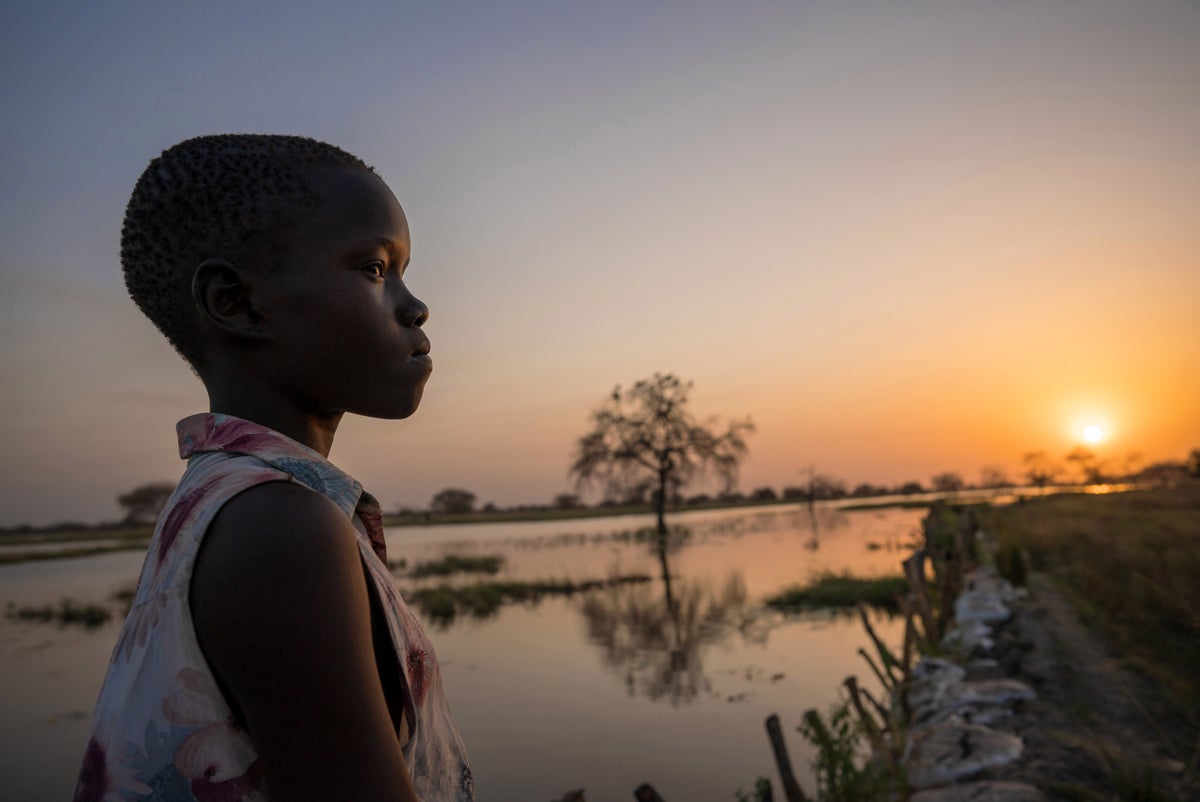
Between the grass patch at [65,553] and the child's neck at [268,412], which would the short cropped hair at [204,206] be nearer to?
the child's neck at [268,412]

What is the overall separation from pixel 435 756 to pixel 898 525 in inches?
1663

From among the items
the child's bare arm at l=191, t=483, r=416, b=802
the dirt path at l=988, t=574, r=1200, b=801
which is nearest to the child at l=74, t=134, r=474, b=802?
the child's bare arm at l=191, t=483, r=416, b=802

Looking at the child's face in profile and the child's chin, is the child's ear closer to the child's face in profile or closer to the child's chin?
the child's face in profile

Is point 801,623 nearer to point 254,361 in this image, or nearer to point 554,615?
point 554,615

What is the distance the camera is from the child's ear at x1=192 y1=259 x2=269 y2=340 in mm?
855

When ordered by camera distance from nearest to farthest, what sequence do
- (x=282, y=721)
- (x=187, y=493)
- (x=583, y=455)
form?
(x=282, y=721) → (x=187, y=493) → (x=583, y=455)

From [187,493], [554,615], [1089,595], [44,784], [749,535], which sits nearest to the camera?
[187,493]

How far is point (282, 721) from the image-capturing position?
2.01 ft

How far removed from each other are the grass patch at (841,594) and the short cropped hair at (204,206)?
16698 millimetres

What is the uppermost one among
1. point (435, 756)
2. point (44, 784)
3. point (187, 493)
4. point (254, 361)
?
point (254, 361)

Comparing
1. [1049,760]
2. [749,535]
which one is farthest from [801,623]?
[749,535]

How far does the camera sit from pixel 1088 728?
242 inches

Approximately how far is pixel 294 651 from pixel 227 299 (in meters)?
0.43

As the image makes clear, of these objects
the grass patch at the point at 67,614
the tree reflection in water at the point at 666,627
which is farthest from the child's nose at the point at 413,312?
the grass patch at the point at 67,614
